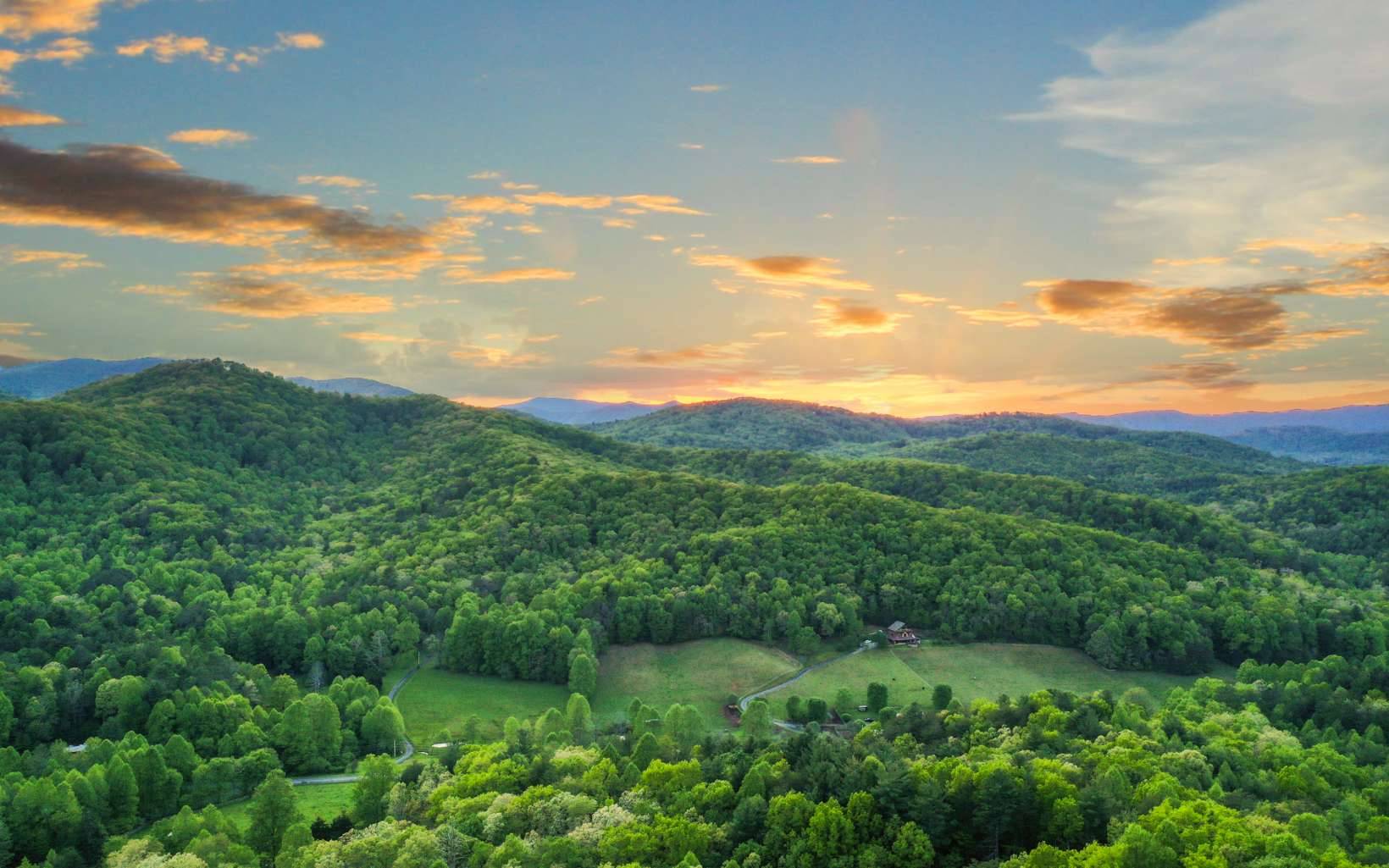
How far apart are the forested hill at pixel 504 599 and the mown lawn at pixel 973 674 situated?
3374 millimetres

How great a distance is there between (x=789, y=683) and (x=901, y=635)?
847 inches

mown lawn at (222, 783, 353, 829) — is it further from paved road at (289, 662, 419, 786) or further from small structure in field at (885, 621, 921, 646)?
small structure in field at (885, 621, 921, 646)

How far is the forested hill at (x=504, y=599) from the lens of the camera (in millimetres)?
66125

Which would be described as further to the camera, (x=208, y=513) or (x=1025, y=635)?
(x=208, y=513)

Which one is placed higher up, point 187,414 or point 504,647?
point 187,414

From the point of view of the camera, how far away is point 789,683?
107188 millimetres

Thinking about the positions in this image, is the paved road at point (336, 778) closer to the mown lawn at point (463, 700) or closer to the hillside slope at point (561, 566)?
the mown lawn at point (463, 700)

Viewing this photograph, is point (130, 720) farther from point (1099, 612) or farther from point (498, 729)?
point (1099, 612)

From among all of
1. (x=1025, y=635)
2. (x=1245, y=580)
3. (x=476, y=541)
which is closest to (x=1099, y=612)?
(x=1025, y=635)

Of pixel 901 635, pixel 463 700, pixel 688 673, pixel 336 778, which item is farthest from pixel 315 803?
pixel 901 635

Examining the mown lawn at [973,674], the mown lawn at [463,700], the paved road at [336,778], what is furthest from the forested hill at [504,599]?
the mown lawn at [973,674]

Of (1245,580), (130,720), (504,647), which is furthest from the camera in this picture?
(1245,580)

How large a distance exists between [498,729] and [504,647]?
16459 millimetres

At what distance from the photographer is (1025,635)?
391 ft
